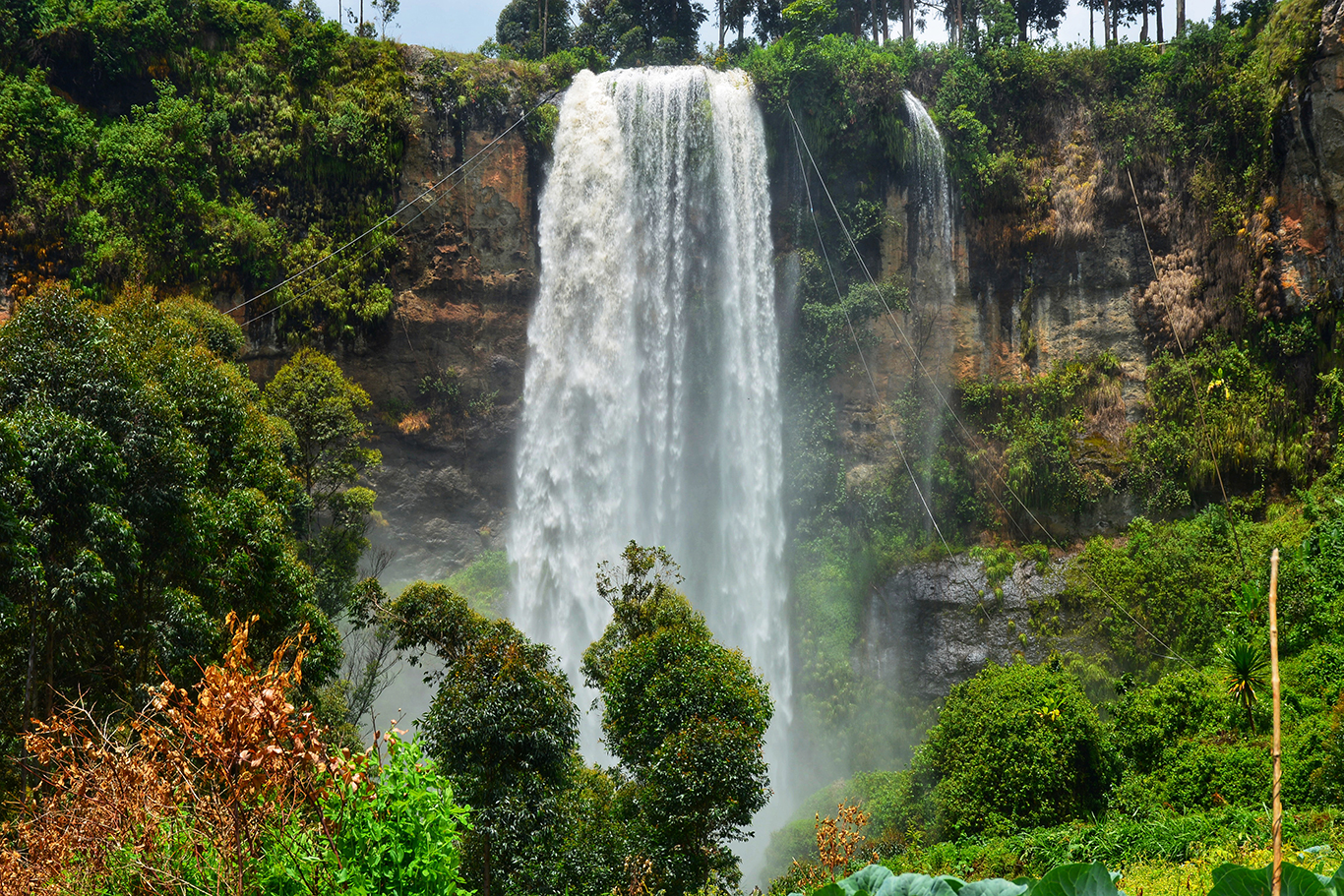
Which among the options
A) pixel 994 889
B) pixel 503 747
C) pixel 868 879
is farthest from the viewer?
pixel 503 747

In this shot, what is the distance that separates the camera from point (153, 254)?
82.3 ft

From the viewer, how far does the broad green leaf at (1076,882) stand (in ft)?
9.73

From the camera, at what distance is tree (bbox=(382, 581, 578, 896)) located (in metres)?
11.9

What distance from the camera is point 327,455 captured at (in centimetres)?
2200

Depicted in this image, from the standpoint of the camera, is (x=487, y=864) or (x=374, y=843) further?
(x=487, y=864)

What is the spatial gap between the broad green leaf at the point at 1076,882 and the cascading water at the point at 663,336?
25.4m

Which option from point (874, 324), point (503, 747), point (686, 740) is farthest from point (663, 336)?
point (503, 747)

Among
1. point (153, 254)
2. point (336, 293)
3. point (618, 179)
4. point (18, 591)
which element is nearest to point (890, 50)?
point (618, 179)

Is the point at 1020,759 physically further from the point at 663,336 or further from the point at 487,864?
the point at 663,336

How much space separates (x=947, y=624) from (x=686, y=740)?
16737mm

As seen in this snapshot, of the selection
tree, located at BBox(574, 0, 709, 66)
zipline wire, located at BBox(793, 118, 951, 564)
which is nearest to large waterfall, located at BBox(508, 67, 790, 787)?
zipline wire, located at BBox(793, 118, 951, 564)

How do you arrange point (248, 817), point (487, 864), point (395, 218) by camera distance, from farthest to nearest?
1. point (395, 218)
2. point (487, 864)
3. point (248, 817)

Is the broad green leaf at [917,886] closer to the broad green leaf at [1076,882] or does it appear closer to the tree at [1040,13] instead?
the broad green leaf at [1076,882]

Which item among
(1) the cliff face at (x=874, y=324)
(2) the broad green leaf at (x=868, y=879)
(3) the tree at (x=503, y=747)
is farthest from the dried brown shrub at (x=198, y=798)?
(1) the cliff face at (x=874, y=324)
